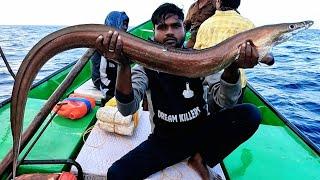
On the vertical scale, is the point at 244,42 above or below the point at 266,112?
above

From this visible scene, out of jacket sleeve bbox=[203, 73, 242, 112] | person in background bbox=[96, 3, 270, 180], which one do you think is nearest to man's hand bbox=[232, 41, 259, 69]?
jacket sleeve bbox=[203, 73, 242, 112]

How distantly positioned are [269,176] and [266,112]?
208 centimetres

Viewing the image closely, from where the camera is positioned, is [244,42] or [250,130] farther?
[250,130]

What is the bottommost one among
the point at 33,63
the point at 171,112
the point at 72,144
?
the point at 72,144

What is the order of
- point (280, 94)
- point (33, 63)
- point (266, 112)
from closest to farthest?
point (33, 63)
point (266, 112)
point (280, 94)

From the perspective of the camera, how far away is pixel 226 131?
281cm

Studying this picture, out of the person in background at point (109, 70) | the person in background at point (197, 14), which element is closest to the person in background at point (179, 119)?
the person in background at point (109, 70)

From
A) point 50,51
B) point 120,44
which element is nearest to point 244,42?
point 120,44

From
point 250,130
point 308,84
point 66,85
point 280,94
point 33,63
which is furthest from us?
point 308,84

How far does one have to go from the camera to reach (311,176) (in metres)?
3.04

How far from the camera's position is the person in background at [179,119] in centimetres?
267

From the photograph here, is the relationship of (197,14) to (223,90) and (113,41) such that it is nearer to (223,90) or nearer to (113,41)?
(223,90)

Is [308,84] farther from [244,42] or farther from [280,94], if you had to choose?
[244,42]

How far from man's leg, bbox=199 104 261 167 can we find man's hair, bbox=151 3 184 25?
0.99m
